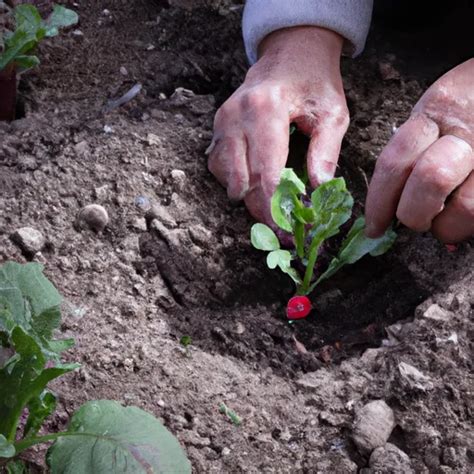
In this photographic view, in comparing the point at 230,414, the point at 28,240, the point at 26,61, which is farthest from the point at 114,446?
the point at 26,61

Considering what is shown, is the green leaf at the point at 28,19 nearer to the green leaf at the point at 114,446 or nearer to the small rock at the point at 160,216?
the small rock at the point at 160,216

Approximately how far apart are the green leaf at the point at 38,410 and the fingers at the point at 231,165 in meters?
0.62

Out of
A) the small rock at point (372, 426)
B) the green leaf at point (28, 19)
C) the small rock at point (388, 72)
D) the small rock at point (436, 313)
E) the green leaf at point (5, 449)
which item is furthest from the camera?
the small rock at point (388, 72)

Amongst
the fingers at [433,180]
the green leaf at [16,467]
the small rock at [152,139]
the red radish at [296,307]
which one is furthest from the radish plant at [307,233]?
the green leaf at [16,467]

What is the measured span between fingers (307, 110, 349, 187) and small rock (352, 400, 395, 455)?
1.60ft

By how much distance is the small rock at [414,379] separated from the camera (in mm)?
1289

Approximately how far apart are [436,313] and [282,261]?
277 mm

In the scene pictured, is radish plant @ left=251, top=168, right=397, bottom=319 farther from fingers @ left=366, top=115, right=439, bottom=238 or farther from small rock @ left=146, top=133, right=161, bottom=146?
small rock @ left=146, top=133, right=161, bottom=146

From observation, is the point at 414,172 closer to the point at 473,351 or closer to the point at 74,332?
the point at 473,351

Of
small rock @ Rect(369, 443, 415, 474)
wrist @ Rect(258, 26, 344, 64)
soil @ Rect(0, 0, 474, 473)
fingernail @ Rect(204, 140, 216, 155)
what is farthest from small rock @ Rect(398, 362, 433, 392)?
wrist @ Rect(258, 26, 344, 64)

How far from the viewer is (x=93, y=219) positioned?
5.06ft

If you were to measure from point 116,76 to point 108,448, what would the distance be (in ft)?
3.53

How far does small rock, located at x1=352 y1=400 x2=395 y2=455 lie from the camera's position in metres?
1.24

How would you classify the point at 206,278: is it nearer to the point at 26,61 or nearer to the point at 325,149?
the point at 325,149
